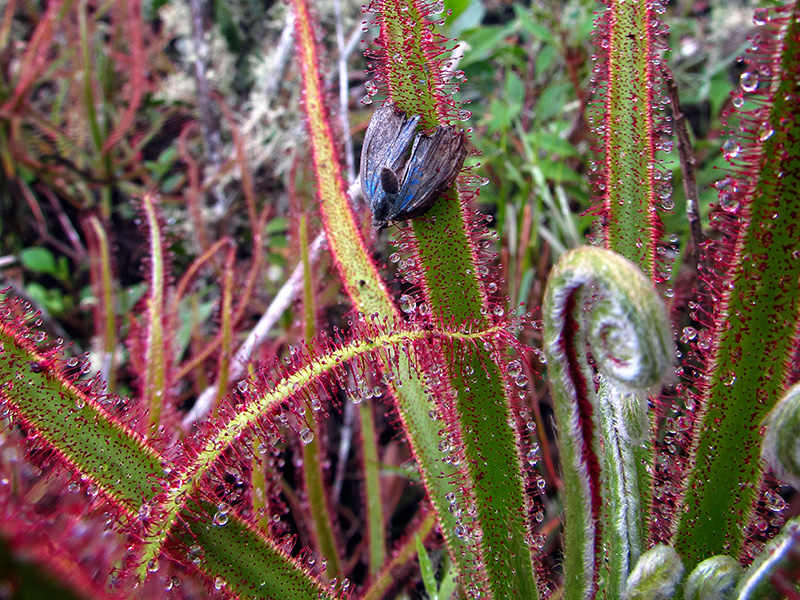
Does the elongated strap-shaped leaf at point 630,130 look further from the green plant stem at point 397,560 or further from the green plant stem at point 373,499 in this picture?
the green plant stem at point 373,499

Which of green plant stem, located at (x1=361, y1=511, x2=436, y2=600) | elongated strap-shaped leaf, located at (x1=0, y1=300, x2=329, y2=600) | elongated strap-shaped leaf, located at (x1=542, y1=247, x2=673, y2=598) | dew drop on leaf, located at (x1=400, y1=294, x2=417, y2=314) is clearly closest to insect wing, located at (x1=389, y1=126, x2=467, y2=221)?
dew drop on leaf, located at (x1=400, y1=294, x2=417, y2=314)

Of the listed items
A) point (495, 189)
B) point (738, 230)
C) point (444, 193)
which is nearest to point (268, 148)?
point (495, 189)

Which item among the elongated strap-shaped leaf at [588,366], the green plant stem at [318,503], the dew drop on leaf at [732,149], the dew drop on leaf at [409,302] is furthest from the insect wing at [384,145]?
the green plant stem at [318,503]

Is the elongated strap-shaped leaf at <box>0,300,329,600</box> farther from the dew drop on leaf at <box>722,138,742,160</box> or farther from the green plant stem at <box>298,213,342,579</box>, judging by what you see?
the dew drop on leaf at <box>722,138,742,160</box>

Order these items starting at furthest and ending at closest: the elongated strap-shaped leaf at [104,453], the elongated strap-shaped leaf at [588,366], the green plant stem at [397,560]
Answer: the green plant stem at [397,560] < the elongated strap-shaped leaf at [104,453] < the elongated strap-shaped leaf at [588,366]

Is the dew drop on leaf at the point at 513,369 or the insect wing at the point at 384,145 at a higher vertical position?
the insect wing at the point at 384,145

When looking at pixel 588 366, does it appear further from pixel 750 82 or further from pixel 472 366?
pixel 750 82

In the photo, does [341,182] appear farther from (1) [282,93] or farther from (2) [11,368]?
(1) [282,93]

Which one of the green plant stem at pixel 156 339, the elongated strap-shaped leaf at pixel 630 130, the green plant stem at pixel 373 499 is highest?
the elongated strap-shaped leaf at pixel 630 130

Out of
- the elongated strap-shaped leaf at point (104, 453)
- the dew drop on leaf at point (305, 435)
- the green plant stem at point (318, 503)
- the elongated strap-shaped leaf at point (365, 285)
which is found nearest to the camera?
the elongated strap-shaped leaf at point (104, 453)
